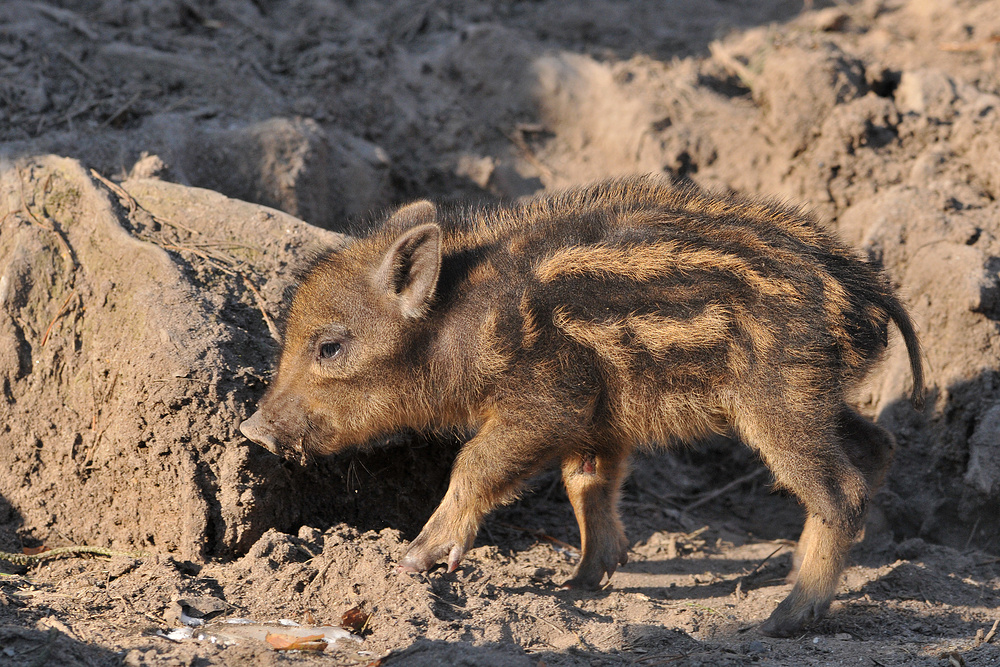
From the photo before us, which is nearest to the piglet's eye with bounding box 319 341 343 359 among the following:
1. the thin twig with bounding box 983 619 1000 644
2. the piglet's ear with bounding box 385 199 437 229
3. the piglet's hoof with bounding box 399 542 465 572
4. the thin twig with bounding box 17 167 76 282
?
the piglet's ear with bounding box 385 199 437 229

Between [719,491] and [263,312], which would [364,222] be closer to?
[263,312]

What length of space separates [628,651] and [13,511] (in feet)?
10.3

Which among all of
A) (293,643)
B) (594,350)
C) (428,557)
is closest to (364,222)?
(594,350)

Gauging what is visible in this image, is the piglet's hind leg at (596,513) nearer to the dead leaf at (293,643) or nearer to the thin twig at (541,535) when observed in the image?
the thin twig at (541,535)

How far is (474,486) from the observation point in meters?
4.18

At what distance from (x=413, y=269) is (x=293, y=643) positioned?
69.9 inches

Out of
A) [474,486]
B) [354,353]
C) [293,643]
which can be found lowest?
[293,643]

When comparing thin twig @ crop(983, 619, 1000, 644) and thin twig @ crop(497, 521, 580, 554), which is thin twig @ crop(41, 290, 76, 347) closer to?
thin twig @ crop(497, 521, 580, 554)

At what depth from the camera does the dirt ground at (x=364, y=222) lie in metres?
3.94

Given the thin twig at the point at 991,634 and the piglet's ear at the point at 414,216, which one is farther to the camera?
the piglet's ear at the point at 414,216

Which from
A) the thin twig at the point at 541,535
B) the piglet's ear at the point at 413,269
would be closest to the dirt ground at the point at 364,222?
the thin twig at the point at 541,535

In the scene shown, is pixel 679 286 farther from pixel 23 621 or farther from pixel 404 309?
pixel 23 621

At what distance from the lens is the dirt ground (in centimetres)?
394

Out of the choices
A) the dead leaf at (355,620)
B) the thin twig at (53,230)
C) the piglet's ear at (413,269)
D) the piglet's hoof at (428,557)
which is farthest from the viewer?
the thin twig at (53,230)
